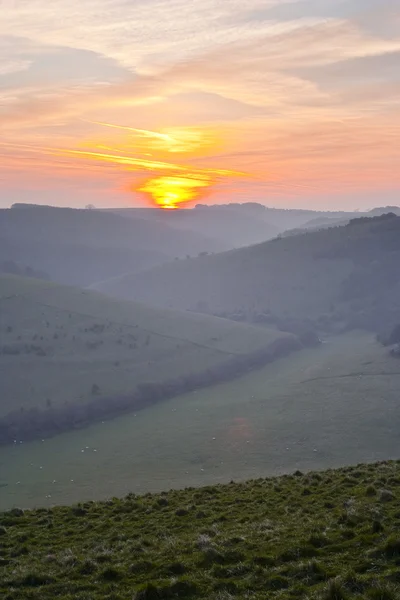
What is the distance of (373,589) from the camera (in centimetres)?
940

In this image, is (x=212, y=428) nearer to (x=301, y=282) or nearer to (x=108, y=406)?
(x=108, y=406)

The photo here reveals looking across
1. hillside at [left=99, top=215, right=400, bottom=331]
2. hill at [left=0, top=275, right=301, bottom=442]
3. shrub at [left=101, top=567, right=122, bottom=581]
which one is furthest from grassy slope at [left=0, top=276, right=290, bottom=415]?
shrub at [left=101, top=567, right=122, bottom=581]

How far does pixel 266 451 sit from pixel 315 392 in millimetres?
22106

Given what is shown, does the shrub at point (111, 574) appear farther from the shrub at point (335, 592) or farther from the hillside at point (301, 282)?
the hillside at point (301, 282)

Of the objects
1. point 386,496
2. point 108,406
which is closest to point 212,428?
point 108,406

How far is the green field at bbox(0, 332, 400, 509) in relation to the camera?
135 feet

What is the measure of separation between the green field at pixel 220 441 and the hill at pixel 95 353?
119 inches

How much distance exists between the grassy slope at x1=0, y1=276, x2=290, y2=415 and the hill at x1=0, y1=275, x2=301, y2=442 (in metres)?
0.12

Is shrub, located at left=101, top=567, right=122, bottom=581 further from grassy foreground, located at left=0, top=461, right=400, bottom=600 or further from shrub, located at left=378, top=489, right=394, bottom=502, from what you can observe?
shrub, located at left=378, top=489, right=394, bottom=502

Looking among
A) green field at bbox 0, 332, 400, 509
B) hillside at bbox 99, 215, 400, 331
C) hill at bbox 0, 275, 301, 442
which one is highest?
→ hillside at bbox 99, 215, 400, 331

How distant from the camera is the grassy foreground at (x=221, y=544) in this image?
35.2 ft

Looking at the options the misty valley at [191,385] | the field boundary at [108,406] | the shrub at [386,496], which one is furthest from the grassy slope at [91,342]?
the shrub at [386,496]

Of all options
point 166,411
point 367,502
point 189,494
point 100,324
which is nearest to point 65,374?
point 166,411

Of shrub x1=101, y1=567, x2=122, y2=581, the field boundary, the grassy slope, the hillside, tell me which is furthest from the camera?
the hillside
